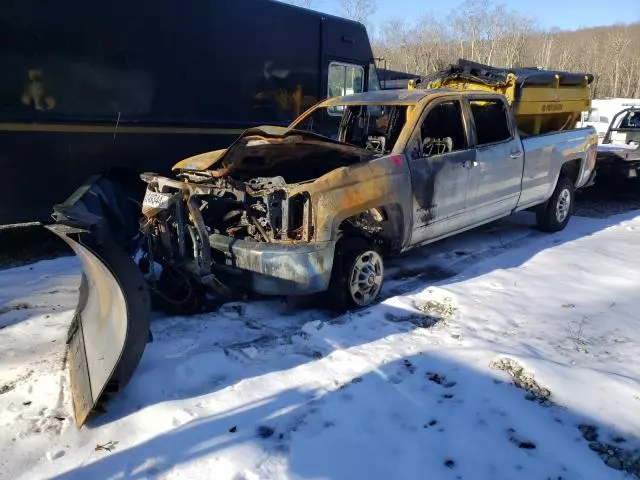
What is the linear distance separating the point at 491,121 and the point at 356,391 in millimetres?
4298

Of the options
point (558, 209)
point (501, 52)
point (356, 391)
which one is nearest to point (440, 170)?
point (356, 391)

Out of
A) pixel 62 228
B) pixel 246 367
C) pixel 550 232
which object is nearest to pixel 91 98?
pixel 62 228

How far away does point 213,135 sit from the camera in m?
7.19

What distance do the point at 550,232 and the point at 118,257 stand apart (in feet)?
19.6

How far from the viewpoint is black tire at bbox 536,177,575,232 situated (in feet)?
23.4

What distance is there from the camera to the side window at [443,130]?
552 centimetres

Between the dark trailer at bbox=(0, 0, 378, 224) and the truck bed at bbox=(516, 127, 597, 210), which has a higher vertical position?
the dark trailer at bbox=(0, 0, 378, 224)

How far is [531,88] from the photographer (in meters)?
7.54

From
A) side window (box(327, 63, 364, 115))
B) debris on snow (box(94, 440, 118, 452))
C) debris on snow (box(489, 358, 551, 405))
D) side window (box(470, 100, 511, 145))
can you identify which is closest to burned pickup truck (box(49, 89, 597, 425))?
debris on snow (box(94, 440, 118, 452))

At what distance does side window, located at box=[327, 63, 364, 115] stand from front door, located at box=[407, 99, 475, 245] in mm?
2774

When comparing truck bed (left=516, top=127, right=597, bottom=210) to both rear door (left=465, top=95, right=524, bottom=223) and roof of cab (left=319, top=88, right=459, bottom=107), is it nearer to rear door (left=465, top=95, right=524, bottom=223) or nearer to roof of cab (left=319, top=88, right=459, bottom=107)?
rear door (left=465, top=95, right=524, bottom=223)

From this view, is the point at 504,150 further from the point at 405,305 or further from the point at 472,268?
the point at 405,305

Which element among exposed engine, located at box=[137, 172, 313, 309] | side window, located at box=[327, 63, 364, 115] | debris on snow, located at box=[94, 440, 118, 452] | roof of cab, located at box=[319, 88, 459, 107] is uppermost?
side window, located at box=[327, 63, 364, 115]

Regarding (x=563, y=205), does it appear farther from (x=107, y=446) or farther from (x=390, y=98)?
(x=107, y=446)
